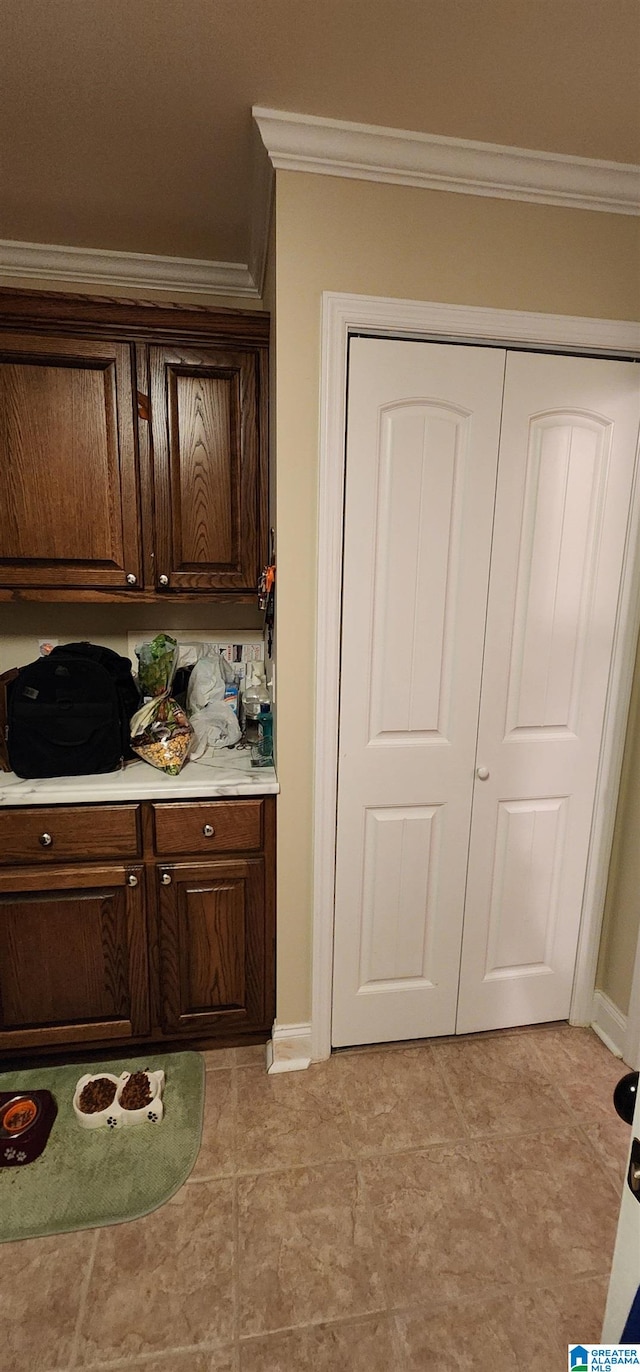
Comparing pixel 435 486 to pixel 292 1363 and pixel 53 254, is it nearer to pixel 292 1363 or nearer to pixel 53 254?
pixel 53 254

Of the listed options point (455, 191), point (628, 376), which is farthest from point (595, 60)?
point (628, 376)

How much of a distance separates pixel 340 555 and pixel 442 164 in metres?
0.98

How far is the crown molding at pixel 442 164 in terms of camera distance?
4.81ft

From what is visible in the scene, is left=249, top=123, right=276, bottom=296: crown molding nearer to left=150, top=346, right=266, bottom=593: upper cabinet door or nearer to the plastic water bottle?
left=150, top=346, right=266, bottom=593: upper cabinet door

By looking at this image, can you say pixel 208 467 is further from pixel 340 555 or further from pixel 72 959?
pixel 72 959

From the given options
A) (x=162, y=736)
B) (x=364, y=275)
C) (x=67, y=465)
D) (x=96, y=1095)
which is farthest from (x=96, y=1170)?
(x=364, y=275)

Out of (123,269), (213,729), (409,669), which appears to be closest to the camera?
(409,669)

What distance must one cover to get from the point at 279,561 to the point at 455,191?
3.40 feet

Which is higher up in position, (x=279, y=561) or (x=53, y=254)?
(x=53, y=254)

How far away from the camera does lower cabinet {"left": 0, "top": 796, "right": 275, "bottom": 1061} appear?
1763 mm

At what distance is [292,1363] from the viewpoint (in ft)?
3.93

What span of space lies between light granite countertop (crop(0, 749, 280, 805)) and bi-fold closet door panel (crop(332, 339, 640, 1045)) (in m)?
0.27

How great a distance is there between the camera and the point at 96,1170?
157cm

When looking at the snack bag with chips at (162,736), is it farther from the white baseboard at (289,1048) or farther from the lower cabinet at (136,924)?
the white baseboard at (289,1048)
